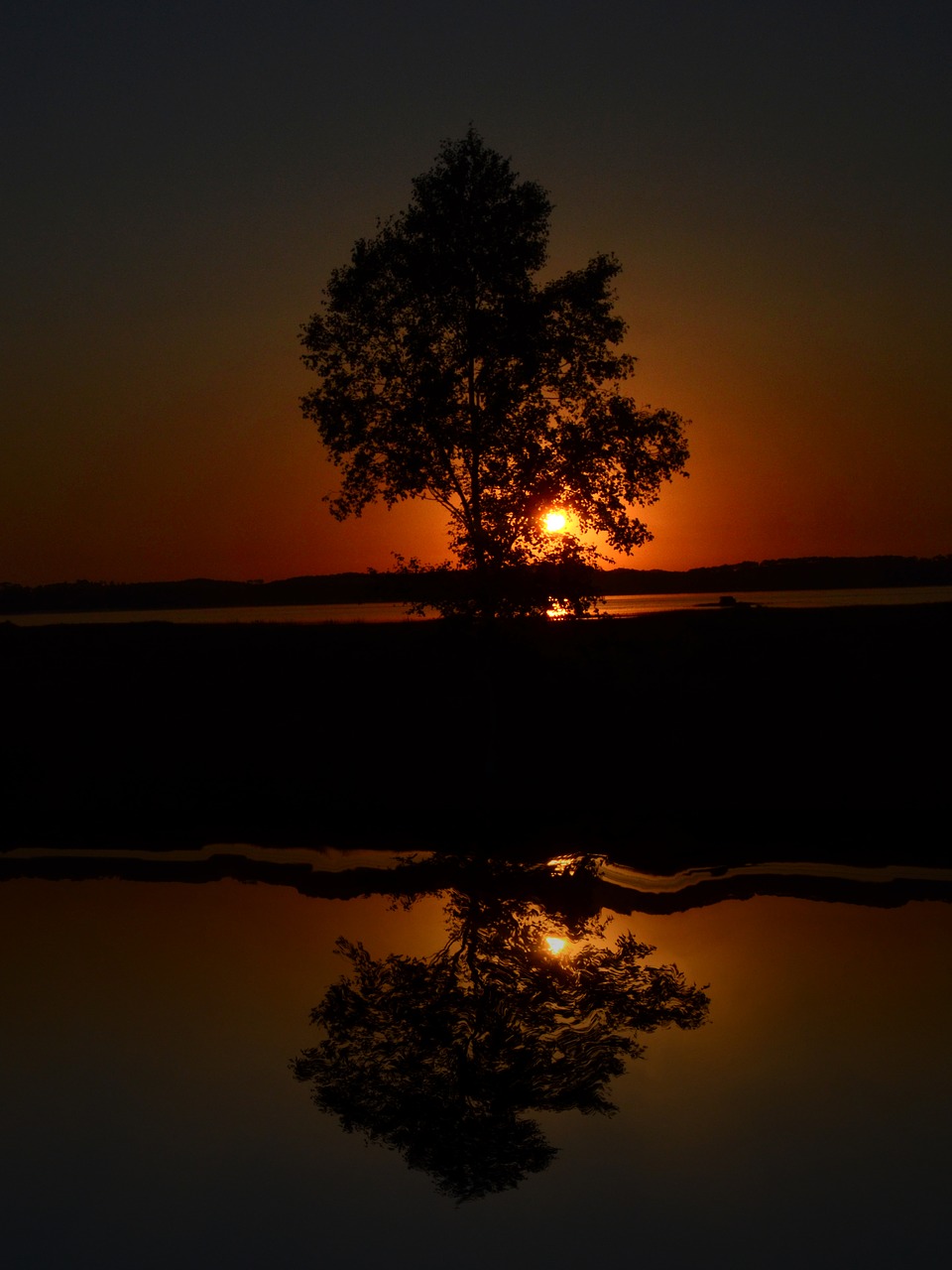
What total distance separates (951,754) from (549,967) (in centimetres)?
2128

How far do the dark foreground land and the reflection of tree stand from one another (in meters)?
7.41

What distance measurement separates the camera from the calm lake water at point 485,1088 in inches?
379

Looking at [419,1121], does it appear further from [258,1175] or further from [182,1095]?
[182,1095]

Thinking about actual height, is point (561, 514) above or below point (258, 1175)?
above

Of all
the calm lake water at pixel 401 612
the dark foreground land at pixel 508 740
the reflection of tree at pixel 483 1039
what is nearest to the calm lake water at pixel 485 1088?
the reflection of tree at pixel 483 1039

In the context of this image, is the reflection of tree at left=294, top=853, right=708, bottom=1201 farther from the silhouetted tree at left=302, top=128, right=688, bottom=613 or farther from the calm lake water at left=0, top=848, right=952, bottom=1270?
the silhouetted tree at left=302, top=128, right=688, bottom=613

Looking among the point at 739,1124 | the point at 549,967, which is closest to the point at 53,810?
the point at 549,967

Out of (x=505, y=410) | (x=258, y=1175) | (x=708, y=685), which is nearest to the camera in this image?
(x=258, y=1175)

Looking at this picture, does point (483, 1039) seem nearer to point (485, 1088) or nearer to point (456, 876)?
point (485, 1088)

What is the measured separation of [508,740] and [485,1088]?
2482cm

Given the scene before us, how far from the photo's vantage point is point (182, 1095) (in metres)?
12.4

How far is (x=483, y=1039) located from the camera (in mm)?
13836

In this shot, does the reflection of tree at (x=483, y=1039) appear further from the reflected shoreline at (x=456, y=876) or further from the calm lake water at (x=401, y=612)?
the calm lake water at (x=401, y=612)

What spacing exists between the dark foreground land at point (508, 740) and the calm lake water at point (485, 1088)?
23.1 feet
